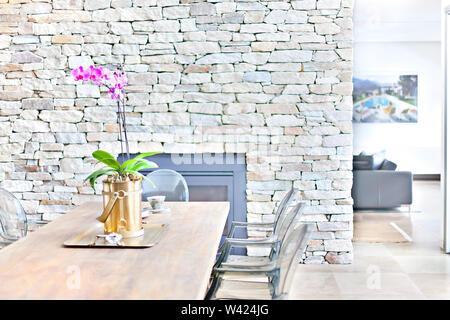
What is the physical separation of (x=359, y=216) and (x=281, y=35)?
9.75 ft

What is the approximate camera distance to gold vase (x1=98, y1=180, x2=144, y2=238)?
79.7 inches

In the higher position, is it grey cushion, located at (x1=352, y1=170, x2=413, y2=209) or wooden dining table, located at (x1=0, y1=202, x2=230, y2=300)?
wooden dining table, located at (x1=0, y1=202, x2=230, y2=300)

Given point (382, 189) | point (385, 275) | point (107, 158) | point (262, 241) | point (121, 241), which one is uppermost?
point (107, 158)

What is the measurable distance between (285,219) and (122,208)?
89cm

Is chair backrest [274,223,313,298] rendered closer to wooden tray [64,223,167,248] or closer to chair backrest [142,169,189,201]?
wooden tray [64,223,167,248]

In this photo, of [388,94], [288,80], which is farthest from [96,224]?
[388,94]

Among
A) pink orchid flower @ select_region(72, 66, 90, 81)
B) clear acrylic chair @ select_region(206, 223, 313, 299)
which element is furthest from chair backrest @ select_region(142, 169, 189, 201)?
pink orchid flower @ select_region(72, 66, 90, 81)

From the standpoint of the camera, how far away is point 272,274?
2074 millimetres

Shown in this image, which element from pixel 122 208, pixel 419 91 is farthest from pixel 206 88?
pixel 419 91

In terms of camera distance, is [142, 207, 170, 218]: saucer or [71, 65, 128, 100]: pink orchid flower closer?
[71, 65, 128, 100]: pink orchid flower

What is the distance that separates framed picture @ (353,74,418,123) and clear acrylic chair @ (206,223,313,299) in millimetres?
6853

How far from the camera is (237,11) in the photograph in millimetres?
3855

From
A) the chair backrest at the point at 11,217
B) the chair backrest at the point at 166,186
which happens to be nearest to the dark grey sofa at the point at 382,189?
the chair backrest at the point at 166,186

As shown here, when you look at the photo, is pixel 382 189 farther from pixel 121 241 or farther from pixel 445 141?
pixel 121 241
